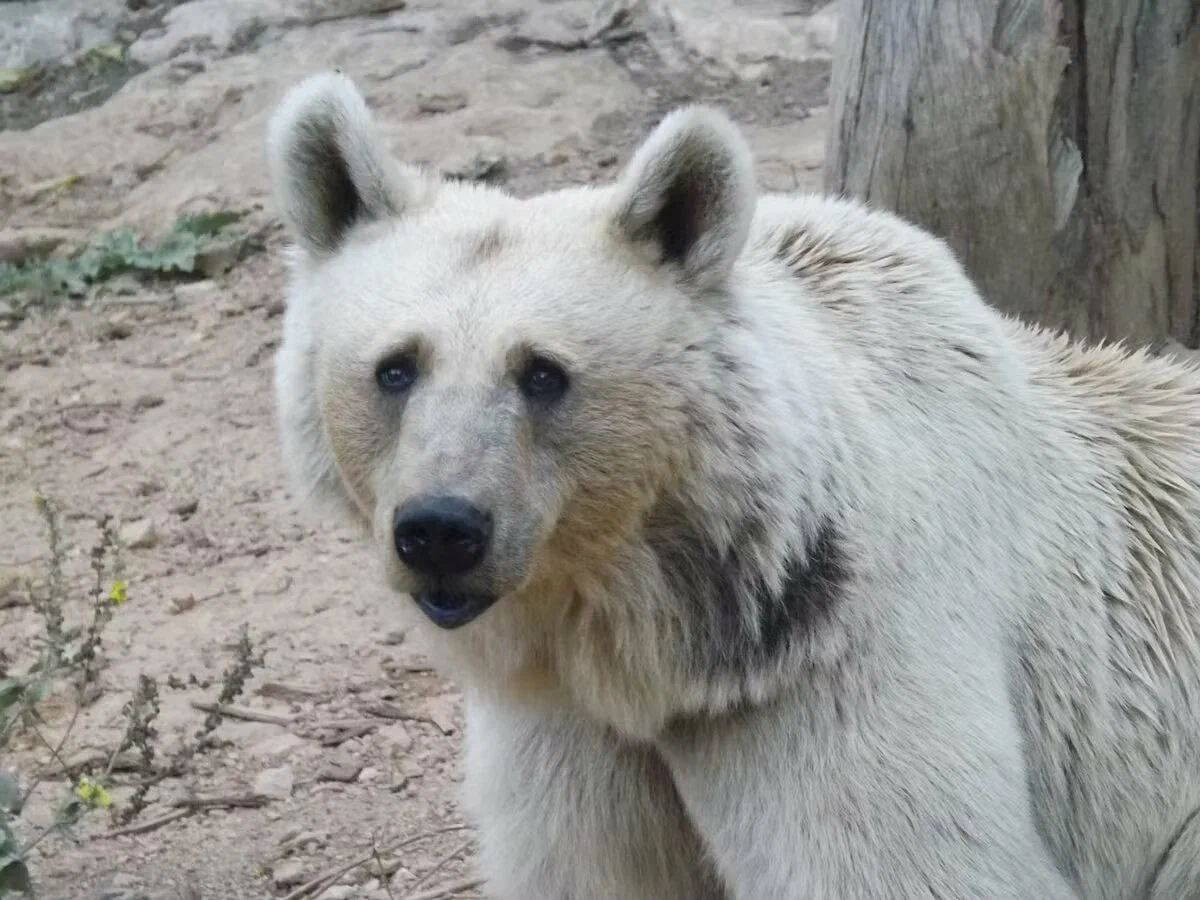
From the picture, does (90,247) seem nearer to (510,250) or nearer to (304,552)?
(304,552)

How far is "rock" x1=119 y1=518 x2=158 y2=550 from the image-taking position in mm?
6191

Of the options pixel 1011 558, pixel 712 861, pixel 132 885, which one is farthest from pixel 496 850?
pixel 1011 558

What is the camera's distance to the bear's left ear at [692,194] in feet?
10.5

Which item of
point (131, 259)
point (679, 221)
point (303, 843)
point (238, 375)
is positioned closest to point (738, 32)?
point (131, 259)

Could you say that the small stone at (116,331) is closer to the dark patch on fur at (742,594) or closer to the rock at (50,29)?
the rock at (50,29)

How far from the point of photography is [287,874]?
14.9 ft

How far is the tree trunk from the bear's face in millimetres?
1803

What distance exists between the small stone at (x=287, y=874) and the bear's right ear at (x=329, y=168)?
1.87 metres

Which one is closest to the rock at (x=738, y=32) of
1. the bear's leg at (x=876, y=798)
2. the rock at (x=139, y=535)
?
the rock at (x=139, y=535)

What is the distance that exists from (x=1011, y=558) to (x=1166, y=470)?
57 centimetres

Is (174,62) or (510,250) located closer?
(510,250)

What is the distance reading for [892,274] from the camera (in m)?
3.86

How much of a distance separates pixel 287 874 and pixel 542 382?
2.02 meters

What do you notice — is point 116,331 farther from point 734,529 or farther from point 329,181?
point 734,529
